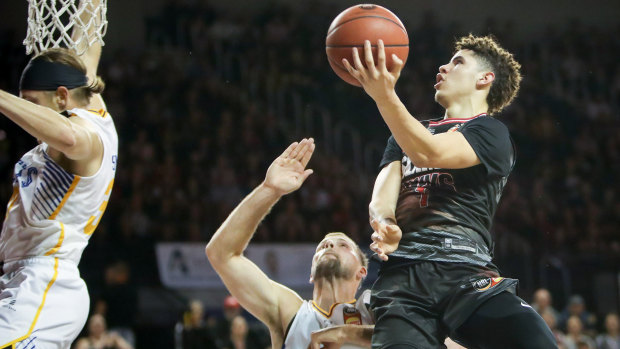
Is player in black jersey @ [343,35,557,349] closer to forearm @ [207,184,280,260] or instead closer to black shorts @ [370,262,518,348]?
black shorts @ [370,262,518,348]

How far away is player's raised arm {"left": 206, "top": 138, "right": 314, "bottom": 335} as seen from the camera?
4.02 meters

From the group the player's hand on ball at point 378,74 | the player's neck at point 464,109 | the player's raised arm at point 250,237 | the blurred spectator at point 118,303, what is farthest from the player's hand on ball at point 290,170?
the blurred spectator at point 118,303

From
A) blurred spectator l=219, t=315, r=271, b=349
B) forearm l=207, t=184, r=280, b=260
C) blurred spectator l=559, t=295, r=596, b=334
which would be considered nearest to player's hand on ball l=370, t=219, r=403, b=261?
forearm l=207, t=184, r=280, b=260

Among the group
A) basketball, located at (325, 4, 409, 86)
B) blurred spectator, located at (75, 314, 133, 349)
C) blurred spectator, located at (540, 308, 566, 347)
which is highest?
basketball, located at (325, 4, 409, 86)

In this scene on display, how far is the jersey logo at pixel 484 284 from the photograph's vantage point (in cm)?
A: 332

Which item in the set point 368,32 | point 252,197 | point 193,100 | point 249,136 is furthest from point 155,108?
point 368,32

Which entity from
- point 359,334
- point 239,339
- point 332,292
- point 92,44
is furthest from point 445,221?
point 239,339

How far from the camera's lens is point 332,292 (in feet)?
15.0

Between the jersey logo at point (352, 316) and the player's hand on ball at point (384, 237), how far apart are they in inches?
30.7

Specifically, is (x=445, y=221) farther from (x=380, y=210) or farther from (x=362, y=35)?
(x=362, y=35)

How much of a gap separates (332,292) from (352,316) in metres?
0.58

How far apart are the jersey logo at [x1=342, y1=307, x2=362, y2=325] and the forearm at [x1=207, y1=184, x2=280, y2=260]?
66cm

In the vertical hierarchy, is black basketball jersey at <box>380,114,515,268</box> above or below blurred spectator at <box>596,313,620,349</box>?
above

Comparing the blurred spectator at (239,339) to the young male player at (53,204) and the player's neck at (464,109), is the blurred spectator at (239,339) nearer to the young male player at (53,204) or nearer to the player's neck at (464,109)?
the young male player at (53,204)
